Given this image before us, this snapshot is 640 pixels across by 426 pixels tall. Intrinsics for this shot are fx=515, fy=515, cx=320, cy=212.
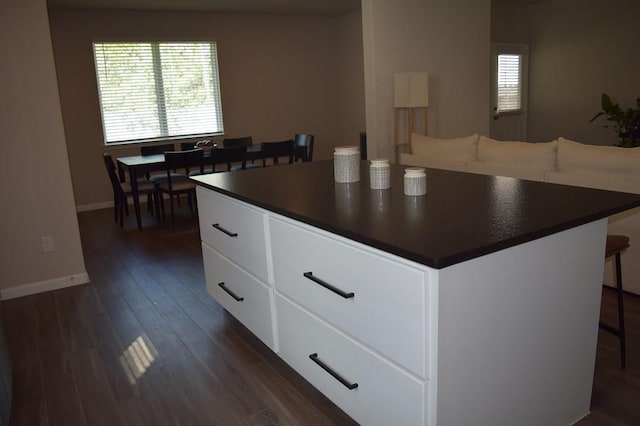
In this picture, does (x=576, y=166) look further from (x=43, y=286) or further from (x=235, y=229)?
(x=43, y=286)

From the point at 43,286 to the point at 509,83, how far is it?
755cm

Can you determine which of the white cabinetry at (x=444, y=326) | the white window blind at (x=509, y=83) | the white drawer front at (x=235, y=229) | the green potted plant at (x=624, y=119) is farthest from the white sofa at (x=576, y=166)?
the white window blind at (x=509, y=83)

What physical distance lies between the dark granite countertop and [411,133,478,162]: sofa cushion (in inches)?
54.3

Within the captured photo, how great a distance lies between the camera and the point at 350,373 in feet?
5.98

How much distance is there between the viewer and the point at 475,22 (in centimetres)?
611

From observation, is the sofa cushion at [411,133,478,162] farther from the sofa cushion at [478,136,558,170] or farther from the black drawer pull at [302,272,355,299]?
the black drawer pull at [302,272,355,299]

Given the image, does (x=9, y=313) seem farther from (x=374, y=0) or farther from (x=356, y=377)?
(x=374, y=0)

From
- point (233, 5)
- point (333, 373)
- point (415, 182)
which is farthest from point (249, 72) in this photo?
point (333, 373)

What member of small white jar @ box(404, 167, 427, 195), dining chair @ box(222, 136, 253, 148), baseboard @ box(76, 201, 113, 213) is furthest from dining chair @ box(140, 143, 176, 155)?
small white jar @ box(404, 167, 427, 195)

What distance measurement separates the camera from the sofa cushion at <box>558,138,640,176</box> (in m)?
2.88

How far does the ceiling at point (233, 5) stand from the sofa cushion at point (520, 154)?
411cm

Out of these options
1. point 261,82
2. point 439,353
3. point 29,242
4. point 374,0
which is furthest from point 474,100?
point 439,353

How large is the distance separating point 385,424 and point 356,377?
19 cm

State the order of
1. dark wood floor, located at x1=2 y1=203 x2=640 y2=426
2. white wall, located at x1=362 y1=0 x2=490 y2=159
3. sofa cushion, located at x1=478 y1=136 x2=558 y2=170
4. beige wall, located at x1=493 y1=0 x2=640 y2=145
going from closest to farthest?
1. dark wood floor, located at x1=2 y1=203 x2=640 y2=426
2. sofa cushion, located at x1=478 y1=136 x2=558 y2=170
3. white wall, located at x1=362 y1=0 x2=490 y2=159
4. beige wall, located at x1=493 y1=0 x2=640 y2=145
